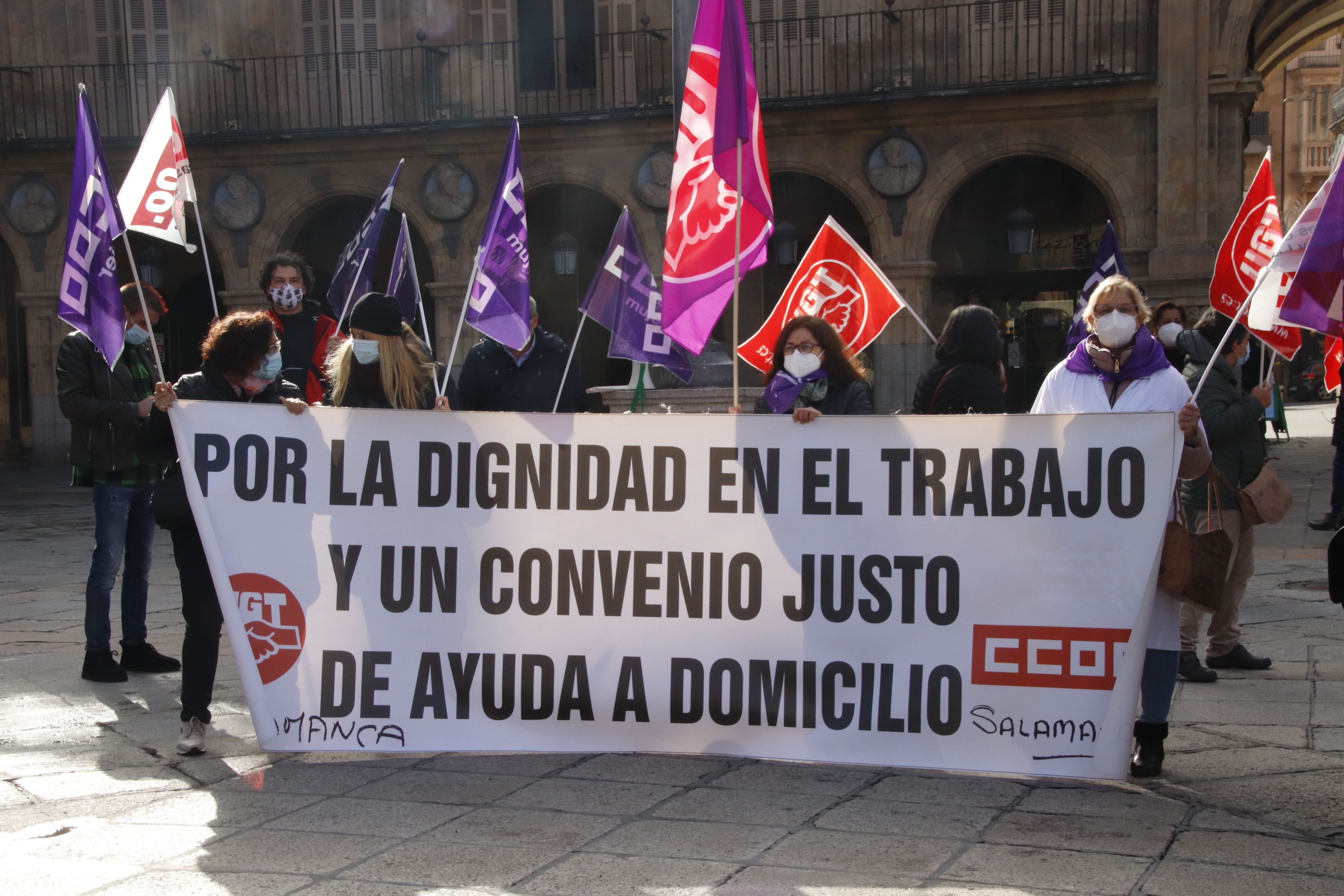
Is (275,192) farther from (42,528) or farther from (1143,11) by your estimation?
(1143,11)

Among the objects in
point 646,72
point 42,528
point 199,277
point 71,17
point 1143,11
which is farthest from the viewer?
point 199,277

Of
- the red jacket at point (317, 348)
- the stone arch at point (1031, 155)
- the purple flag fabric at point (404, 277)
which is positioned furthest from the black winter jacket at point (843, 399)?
the stone arch at point (1031, 155)

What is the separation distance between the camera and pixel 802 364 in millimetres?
5180

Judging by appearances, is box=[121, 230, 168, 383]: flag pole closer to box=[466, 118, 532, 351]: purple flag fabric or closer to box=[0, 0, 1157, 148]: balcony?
box=[466, 118, 532, 351]: purple flag fabric

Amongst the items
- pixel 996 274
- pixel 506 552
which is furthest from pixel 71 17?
pixel 506 552

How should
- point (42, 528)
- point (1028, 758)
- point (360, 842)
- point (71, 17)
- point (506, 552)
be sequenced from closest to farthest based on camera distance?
point (360, 842), point (1028, 758), point (506, 552), point (42, 528), point (71, 17)

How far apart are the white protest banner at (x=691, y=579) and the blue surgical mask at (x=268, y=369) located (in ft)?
1.00

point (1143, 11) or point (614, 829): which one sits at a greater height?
point (1143, 11)

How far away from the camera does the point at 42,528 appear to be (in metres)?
13.1

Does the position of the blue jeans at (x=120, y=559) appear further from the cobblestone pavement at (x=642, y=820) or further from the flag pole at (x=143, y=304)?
the flag pole at (x=143, y=304)

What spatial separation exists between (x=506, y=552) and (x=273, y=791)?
1.06 metres

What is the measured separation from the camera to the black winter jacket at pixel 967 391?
5320 millimetres

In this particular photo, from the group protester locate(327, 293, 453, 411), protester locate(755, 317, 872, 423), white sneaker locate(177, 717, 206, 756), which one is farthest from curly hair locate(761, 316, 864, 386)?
white sneaker locate(177, 717, 206, 756)

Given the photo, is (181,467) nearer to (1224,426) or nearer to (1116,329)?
(1116,329)
